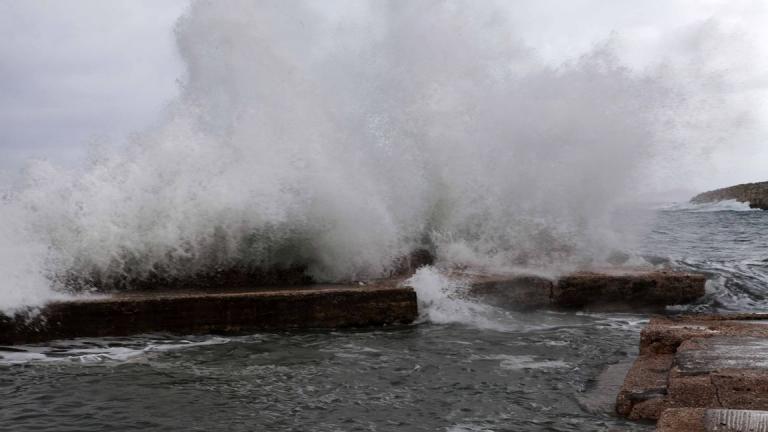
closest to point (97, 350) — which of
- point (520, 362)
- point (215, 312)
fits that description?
point (215, 312)

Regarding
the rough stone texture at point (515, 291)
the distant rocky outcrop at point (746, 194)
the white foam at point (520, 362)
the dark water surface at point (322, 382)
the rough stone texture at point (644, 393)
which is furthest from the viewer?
the distant rocky outcrop at point (746, 194)

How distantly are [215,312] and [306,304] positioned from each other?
0.64 meters

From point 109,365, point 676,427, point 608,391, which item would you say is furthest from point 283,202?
point 676,427

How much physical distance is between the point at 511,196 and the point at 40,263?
16.2 ft

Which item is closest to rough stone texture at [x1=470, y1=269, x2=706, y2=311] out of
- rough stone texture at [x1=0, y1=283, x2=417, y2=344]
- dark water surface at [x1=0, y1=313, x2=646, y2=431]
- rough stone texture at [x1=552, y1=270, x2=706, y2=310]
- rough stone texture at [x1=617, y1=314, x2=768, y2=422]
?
rough stone texture at [x1=552, y1=270, x2=706, y2=310]

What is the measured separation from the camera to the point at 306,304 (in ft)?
16.9

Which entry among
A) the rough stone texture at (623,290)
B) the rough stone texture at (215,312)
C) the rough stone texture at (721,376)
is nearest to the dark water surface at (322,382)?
the rough stone texture at (215,312)

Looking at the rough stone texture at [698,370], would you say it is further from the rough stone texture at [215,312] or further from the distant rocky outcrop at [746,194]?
the distant rocky outcrop at [746,194]

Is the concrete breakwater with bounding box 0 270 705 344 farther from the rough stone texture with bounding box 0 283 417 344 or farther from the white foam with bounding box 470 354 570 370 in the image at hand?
the white foam with bounding box 470 354 570 370

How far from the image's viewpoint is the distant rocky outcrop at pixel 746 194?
40812 mm

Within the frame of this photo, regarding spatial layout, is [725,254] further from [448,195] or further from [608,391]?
[608,391]

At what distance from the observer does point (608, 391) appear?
11.9 feet

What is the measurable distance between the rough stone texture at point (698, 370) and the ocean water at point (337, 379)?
0.50ft

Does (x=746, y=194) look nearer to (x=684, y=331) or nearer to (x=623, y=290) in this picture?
(x=623, y=290)
